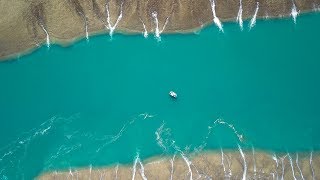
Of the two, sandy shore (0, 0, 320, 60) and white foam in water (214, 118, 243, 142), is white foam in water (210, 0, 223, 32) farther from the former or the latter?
white foam in water (214, 118, 243, 142)

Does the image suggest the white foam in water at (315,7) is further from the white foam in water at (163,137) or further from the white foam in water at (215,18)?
the white foam in water at (163,137)

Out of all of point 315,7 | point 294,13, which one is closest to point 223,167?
point 294,13

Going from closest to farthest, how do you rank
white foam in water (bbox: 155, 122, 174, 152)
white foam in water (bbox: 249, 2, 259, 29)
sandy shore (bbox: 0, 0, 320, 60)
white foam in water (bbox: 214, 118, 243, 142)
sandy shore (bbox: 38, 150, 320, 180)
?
sandy shore (bbox: 38, 150, 320, 180), white foam in water (bbox: 214, 118, 243, 142), white foam in water (bbox: 155, 122, 174, 152), sandy shore (bbox: 0, 0, 320, 60), white foam in water (bbox: 249, 2, 259, 29)

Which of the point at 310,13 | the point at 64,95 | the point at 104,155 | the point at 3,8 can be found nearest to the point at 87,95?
the point at 64,95

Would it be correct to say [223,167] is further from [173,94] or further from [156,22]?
[156,22]

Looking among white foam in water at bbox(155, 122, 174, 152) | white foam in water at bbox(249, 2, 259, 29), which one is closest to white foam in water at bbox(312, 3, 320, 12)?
white foam in water at bbox(249, 2, 259, 29)

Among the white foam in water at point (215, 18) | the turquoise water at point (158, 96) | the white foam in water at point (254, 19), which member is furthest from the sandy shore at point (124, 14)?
the turquoise water at point (158, 96)
